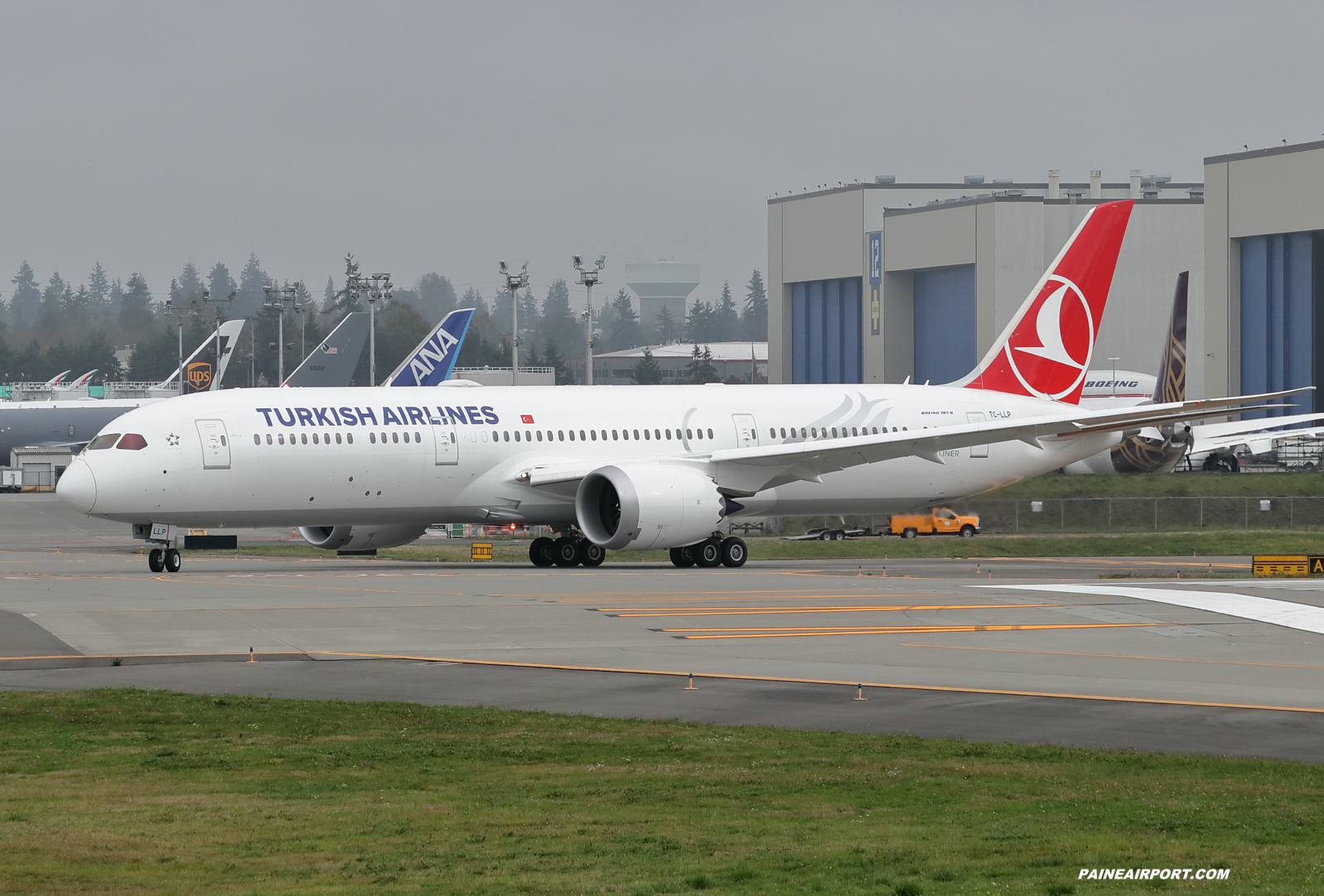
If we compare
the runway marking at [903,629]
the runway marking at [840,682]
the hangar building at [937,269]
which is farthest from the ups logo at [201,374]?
the runway marking at [840,682]

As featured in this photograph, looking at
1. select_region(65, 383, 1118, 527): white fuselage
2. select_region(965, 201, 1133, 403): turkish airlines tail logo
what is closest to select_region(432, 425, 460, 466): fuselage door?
select_region(65, 383, 1118, 527): white fuselage

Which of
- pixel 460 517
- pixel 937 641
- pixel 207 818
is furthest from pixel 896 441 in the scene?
pixel 207 818

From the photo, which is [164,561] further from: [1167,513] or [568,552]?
[1167,513]

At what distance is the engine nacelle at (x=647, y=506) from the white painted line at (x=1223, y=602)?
768 centimetres

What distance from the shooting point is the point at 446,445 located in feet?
126

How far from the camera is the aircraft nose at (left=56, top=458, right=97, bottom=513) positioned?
34656mm

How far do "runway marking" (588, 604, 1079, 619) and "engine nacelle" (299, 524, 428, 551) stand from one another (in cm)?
1417

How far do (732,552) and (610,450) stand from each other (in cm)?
375

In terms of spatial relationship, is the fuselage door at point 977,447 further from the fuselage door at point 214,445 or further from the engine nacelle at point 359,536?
the fuselage door at point 214,445

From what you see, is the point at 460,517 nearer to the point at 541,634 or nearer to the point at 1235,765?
the point at 541,634

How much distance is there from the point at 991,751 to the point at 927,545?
36365 millimetres

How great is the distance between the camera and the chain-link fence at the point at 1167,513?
57219 millimetres

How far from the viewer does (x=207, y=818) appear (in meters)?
11.8

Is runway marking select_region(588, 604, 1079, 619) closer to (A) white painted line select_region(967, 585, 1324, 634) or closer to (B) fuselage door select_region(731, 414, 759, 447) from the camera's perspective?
(A) white painted line select_region(967, 585, 1324, 634)
